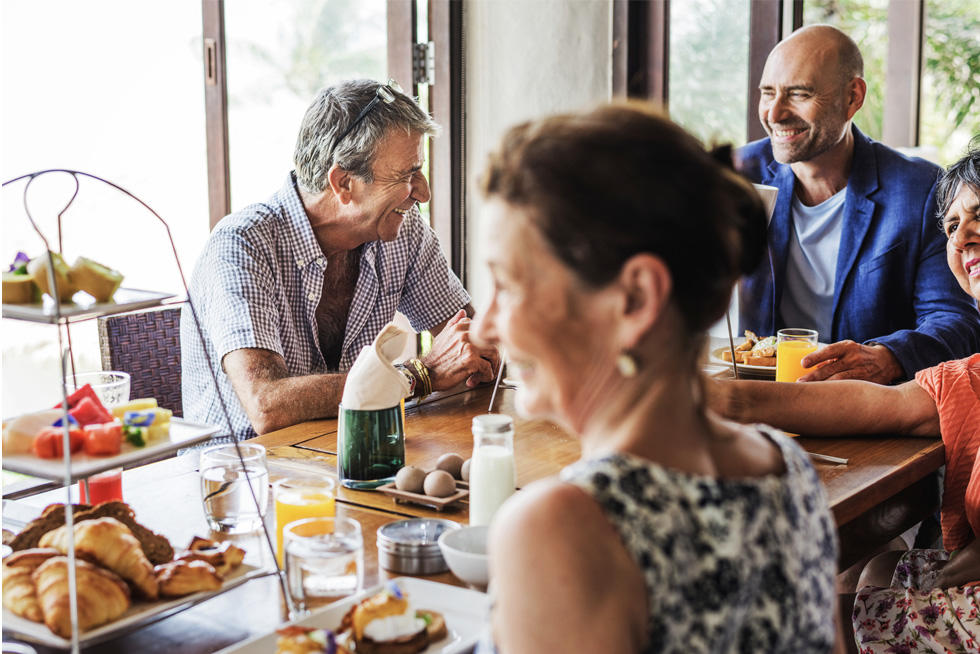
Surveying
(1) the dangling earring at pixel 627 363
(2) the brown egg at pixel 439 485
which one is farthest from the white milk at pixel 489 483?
(1) the dangling earring at pixel 627 363

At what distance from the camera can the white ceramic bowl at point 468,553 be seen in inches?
50.5

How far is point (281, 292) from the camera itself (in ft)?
8.04

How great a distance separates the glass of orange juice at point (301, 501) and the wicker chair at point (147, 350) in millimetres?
1144

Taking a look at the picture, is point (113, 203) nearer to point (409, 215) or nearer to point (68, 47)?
point (68, 47)

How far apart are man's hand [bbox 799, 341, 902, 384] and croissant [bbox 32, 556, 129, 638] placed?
154 cm

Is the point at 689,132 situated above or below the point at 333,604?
above

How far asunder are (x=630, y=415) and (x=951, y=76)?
161 inches

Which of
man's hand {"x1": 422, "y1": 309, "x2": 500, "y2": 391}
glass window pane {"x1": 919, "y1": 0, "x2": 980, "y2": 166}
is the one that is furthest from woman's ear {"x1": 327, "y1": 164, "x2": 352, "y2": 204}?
glass window pane {"x1": 919, "y1": 0, "x2": 980, "y2": 166}

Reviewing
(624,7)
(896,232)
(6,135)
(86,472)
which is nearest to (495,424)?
(86,472)

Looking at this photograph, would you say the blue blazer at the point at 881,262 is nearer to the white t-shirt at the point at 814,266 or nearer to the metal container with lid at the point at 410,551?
the white t-shirt at the point at 814,266

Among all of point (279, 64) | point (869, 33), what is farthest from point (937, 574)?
point (869, 33)

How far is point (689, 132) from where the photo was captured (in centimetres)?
86

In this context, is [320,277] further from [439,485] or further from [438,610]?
[438,610]

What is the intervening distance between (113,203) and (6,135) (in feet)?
1.31
